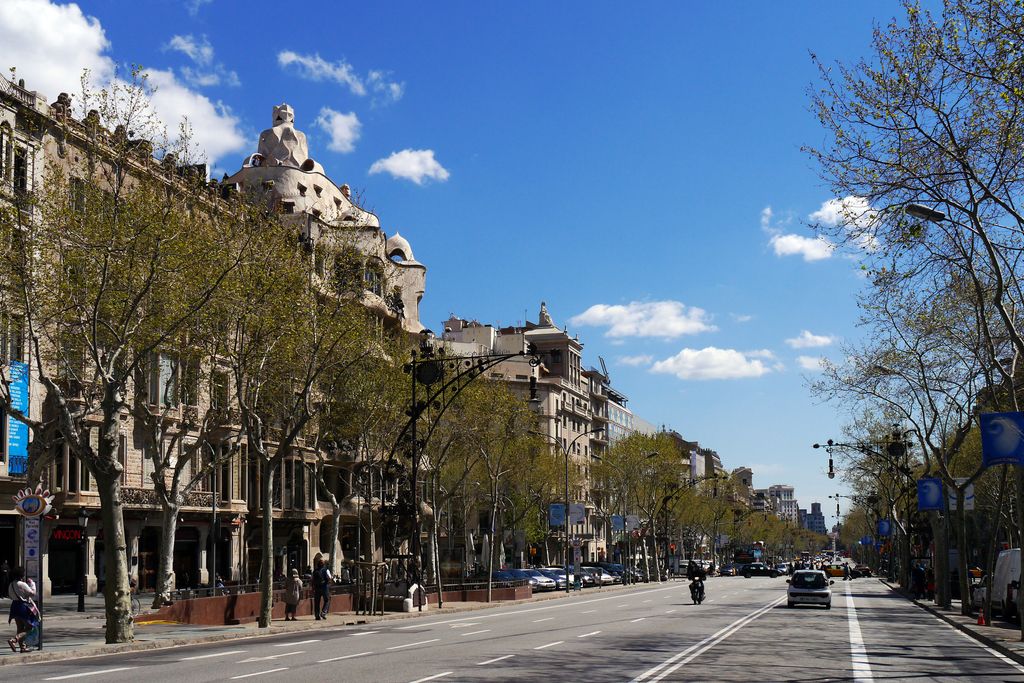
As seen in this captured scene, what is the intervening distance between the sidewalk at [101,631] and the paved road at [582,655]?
696 mm

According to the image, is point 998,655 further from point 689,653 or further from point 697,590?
point 697,590

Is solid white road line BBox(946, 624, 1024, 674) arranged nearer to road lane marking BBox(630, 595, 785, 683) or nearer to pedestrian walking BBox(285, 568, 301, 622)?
road lane marking BBox(630, 595, 785, 683)

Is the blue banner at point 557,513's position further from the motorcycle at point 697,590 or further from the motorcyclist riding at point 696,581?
the motorcyclist riding at point 696,581

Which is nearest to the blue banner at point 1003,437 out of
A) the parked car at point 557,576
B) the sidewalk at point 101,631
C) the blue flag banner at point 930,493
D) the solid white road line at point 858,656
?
the solid white road line at point 858,656

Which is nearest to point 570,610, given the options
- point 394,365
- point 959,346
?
point 394,365

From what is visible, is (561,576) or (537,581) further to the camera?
(561,576)

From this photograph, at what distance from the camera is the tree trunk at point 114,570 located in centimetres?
2428

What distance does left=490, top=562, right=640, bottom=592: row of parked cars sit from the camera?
70.2 m

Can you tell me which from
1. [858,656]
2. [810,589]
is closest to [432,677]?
[858,656]

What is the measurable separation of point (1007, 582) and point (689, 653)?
66.4 ft

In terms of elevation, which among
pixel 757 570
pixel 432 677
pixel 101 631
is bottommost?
pixel 757 570

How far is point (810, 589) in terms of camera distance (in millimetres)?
43281

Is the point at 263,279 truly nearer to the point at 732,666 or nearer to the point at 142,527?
the point at 732,666

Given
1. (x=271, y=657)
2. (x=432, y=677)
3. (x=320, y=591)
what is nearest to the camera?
(x=432, y=677)
